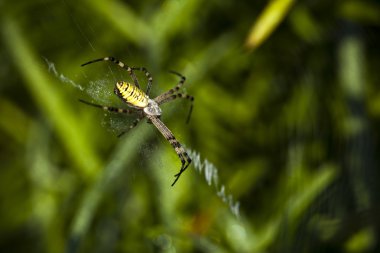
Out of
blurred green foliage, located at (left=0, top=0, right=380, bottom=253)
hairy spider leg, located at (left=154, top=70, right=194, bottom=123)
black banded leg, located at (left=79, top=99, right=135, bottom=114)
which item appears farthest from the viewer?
blurred green foliage, located at (left=0, top=0, right=380, bottom=253)

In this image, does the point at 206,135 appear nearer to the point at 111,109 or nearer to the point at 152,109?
the point at 152,109

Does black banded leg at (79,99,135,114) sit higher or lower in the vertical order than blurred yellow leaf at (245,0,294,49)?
higher

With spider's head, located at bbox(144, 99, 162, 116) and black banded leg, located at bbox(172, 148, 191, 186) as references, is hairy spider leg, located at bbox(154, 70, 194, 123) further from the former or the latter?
black banded leg, located at bbox(172, 148, 191, 186)

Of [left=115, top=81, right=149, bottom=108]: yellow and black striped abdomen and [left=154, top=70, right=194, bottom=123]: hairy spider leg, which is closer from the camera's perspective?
[left=115, top=81, right=149, bottom=108]: yellow and black striped abdomen

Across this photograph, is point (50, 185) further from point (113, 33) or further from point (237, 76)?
point (237, 76)

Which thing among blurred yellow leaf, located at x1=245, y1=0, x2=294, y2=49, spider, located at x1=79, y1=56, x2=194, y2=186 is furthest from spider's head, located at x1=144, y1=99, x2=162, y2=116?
blurred yellow leaf, located at x1=245, y1=0, x2=294, y2=49

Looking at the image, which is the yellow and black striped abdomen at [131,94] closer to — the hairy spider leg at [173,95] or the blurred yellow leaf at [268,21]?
the hairy spider leg at [173,95]
